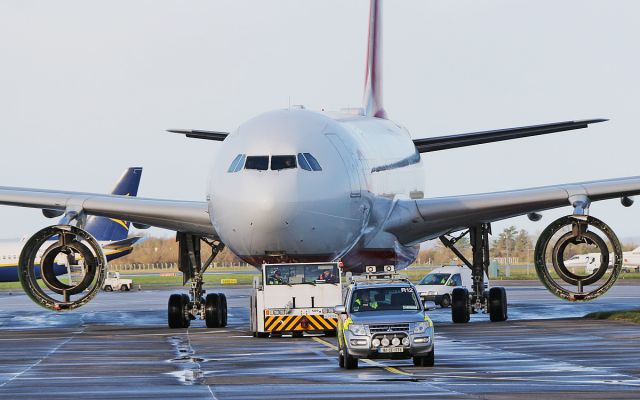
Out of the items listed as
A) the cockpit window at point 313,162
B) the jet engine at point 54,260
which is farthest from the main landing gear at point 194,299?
the cockpit window at point 313,162

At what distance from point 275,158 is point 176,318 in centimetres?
832

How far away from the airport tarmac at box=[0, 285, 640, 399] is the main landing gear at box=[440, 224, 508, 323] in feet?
2.03

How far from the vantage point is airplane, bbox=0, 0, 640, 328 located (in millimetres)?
32875

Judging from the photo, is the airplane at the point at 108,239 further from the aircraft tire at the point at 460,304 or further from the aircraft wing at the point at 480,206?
the aircraft wing at the point at 480,206

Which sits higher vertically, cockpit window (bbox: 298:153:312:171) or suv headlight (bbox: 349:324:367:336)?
cockpit window (bbox: 298:153:312:171)

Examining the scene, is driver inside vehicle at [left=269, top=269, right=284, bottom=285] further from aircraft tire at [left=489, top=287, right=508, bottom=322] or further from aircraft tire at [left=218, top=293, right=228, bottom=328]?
aircraft tire at [left=489, top=287, right=508, bottom=322]

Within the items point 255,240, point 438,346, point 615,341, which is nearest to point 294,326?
point 255,240

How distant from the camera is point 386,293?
27422 millimetres

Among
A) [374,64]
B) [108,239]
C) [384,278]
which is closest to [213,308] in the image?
[384,278]

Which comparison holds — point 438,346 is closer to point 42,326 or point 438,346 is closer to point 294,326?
point 294,326

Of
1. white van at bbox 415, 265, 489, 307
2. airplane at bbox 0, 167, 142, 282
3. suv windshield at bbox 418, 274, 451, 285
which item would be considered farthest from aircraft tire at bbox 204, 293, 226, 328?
airplane at bbox 0, 167, 142, 282

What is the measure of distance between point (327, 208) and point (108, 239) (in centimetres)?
6337

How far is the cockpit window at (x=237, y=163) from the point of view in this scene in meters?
33.3

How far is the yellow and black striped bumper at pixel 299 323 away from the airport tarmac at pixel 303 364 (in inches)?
11.9
